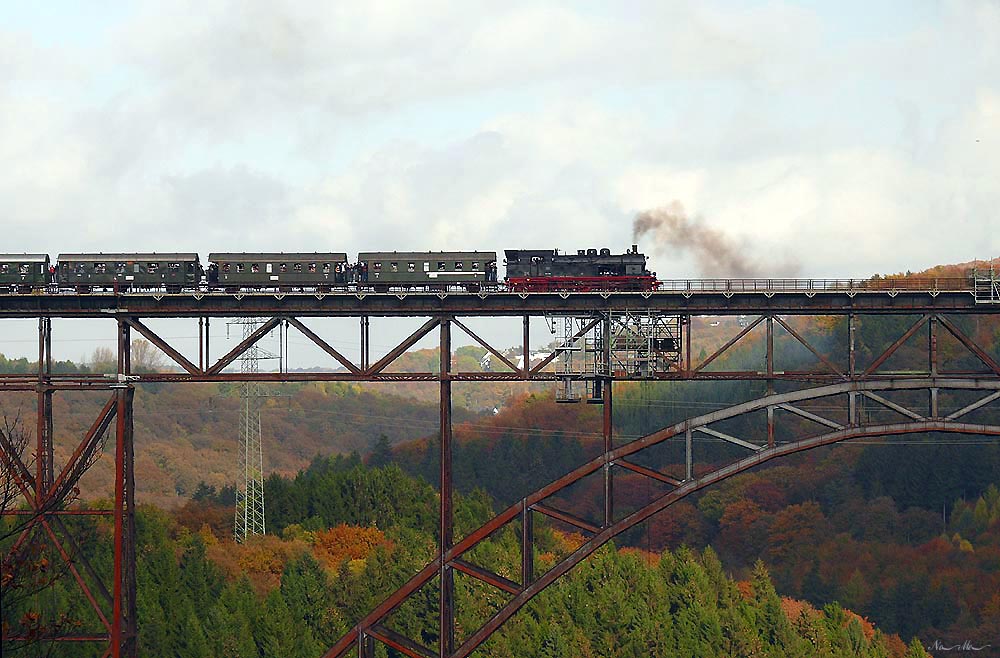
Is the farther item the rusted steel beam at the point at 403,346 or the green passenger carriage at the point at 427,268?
the green passenger carriage at the point at 427,268

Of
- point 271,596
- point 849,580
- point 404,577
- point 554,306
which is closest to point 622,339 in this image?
point 554,306

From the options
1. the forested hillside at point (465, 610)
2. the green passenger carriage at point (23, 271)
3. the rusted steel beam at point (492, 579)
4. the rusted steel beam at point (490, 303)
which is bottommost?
the forested hillside at point (465, 610)

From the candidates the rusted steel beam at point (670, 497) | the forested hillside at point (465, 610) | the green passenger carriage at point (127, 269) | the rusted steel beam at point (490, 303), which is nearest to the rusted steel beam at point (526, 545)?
the rusted steel beam at point (670, 497)

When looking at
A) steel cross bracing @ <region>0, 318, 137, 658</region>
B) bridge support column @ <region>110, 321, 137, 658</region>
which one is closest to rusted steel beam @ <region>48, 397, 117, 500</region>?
steel cross bracing @ <region>0, 318, 137, 658</region>

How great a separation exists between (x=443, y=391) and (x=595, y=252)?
14.8 meters

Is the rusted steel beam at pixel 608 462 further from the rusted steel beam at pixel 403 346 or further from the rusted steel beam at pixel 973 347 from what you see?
the rusted steel beam at pixel 973 347

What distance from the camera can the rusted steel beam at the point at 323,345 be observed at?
48.0 m

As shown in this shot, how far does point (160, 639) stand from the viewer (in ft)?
232

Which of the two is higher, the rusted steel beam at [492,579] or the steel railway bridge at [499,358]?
the steel railway bridge at [499,358]

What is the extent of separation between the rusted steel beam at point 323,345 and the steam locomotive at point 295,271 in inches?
216

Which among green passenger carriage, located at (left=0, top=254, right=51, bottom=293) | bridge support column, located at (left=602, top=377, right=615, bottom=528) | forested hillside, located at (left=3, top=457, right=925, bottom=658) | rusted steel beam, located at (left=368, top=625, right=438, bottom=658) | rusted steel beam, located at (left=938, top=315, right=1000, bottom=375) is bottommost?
forested hillside, located at (left=3, top=457, right=925, bottom=658)

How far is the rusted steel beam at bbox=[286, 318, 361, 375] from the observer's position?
157 ft

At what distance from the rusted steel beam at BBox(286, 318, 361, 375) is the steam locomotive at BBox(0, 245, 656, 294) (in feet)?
18.0

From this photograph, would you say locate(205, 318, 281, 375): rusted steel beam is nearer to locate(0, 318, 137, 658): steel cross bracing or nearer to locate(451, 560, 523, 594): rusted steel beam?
locate(0, 318, 137, 658): steel cross bracing
